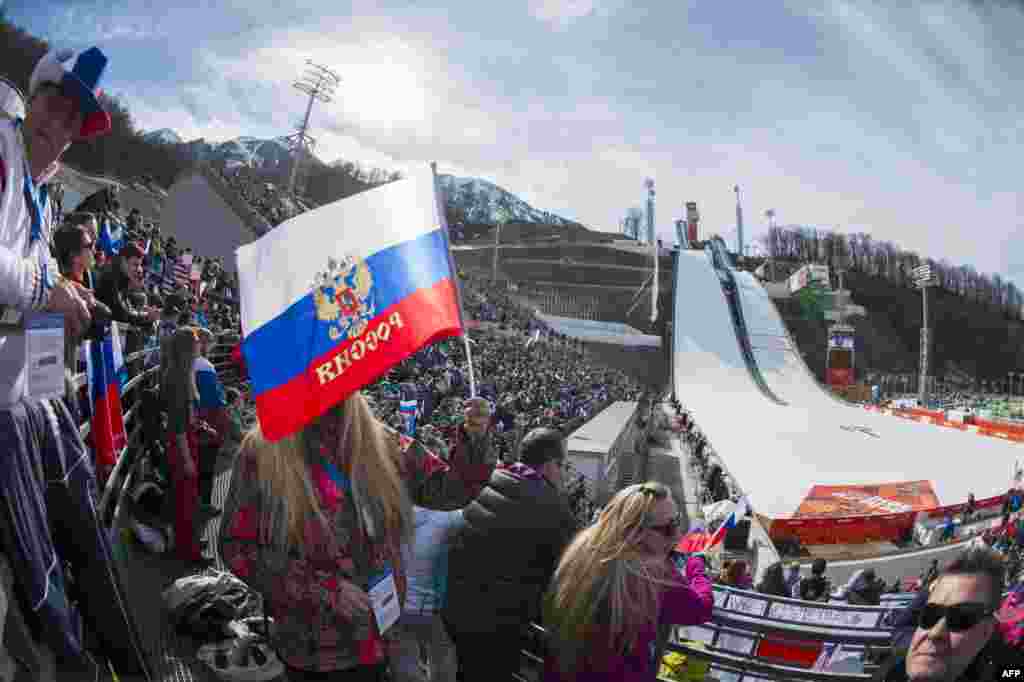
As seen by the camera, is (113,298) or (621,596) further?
(113,298)

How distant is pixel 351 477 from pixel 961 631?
1460mm

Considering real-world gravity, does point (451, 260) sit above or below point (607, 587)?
above

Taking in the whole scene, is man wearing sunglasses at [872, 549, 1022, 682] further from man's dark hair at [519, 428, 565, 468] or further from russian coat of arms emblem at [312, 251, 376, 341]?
russian coat of arms emblem at [312, 251, 376, 341]

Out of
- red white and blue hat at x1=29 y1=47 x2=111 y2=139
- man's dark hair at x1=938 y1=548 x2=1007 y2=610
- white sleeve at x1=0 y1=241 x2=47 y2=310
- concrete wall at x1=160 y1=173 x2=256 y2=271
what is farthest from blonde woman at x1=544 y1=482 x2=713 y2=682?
concrete wall at x1=160 y1=173 x2=256 y2=271

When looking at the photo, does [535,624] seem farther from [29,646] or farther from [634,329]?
[634,329]

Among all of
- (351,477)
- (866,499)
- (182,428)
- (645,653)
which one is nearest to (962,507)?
(866,499)

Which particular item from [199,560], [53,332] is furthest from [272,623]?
[199,560]

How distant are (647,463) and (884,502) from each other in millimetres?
7730

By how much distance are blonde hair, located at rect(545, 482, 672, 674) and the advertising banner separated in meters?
11.7

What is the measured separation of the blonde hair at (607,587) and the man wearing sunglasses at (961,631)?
0.69 metres

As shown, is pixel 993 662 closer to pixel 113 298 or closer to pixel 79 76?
pixel 79 76

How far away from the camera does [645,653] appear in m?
2.05

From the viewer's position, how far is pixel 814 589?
5594mm

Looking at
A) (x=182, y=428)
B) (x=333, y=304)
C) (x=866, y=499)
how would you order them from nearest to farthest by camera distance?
1. (x=333, y=304)
2. (x=182, y=428)
3. (x=866, y=499)
